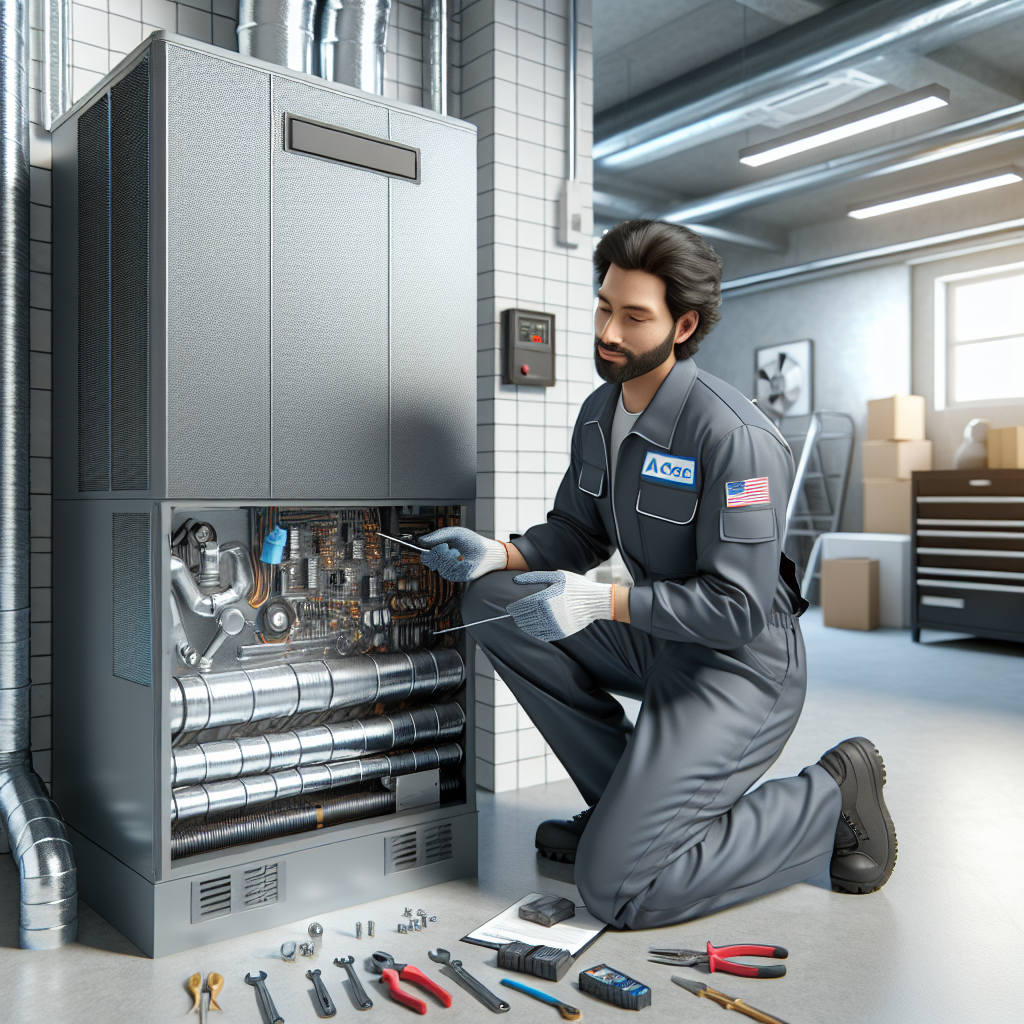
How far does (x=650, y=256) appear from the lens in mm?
2045

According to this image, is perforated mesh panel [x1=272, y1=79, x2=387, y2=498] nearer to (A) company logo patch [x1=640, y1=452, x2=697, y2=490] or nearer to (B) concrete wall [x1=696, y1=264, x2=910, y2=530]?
(A) company logo patch [x1=640, y1=452, x2=697, y2=490]

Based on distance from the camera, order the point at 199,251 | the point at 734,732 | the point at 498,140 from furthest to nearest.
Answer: the point at 498,140, the point at 734,732, the point at 199,251

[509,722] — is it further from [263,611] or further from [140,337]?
[140,337]

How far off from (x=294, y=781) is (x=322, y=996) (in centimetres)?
54

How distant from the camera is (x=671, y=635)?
1.93 metres

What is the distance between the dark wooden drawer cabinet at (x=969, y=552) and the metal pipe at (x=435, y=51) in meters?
4.82

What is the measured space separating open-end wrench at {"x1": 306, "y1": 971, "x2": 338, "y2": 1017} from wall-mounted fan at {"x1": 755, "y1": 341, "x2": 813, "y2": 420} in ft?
25.8

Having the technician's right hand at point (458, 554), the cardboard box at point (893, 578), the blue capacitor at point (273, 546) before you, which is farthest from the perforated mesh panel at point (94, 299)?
the cardboard box at point (893, 578)

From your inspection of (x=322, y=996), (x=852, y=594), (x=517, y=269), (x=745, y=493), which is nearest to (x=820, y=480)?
(x=852, y=594)

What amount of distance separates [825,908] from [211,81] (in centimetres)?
217

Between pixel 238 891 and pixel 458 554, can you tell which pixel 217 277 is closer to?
pixel 458 554

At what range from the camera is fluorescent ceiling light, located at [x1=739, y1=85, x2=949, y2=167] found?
4.69 metres

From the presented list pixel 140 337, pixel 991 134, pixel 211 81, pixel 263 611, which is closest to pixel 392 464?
pixel 263 611

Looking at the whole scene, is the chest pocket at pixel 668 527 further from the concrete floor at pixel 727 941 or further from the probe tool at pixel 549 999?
the probe tool at pixel 549 999
